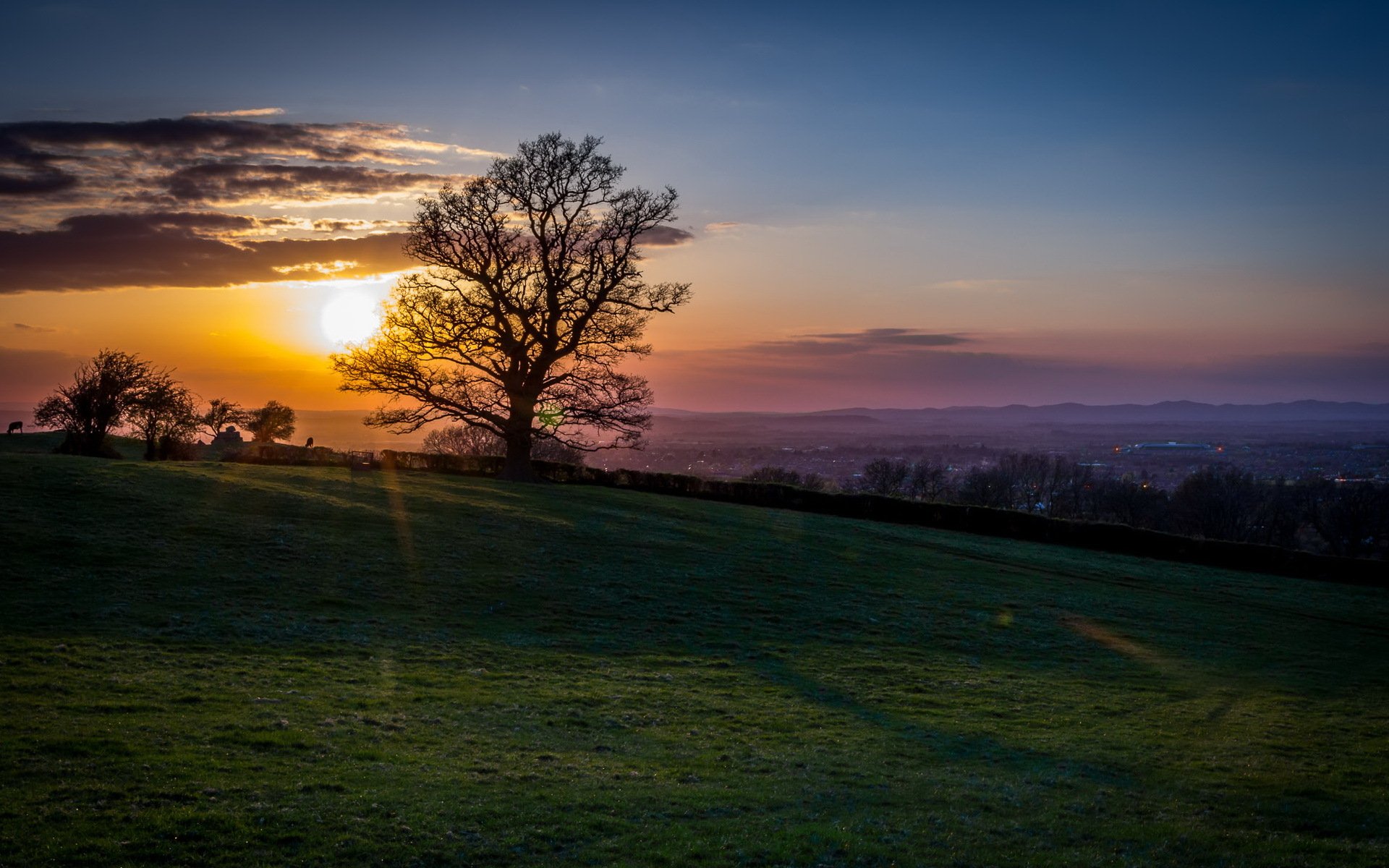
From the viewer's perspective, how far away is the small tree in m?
58.0

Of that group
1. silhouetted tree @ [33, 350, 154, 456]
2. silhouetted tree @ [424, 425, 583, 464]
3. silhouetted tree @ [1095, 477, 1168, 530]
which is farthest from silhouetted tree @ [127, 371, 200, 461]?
silhouetted tree @ [1095, 477, 1168, 530]

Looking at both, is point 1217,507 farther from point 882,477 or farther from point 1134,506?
point 882,477

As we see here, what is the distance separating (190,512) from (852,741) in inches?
731

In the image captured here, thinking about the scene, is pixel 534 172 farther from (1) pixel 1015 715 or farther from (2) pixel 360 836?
(2) pixel 360 836

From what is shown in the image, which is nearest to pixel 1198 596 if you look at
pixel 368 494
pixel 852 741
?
pixel 852 741

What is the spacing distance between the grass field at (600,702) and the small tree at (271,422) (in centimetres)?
2868

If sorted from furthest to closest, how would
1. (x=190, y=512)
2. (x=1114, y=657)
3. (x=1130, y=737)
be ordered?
(x=190, y=512), (x=1114, y=657), (x=1130, y=737)

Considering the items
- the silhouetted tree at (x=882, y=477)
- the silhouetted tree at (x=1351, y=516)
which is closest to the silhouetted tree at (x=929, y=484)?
the silhouetted tree at (x=882, y=477)

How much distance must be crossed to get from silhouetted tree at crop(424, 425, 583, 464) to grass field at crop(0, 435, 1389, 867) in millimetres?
56261

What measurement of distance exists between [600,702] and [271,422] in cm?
5138

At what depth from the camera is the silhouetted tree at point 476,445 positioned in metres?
87.2

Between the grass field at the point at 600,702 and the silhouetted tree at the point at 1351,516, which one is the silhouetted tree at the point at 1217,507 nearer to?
the silhouetted tree at the point at 1351,516

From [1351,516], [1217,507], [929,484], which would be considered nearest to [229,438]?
[929,484]

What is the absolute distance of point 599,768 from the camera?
468 inches
